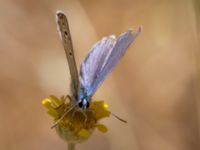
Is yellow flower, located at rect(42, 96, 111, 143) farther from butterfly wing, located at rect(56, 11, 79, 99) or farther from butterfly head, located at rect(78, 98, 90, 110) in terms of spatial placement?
butterfly wing, located at rect(56, 11, 79, 99)

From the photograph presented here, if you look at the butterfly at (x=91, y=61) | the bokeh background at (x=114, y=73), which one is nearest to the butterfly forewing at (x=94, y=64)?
the butterfly at (x=91, y=61)

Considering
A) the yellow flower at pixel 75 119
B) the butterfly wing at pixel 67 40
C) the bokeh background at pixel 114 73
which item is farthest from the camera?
the bokeh background at pixel 114 73

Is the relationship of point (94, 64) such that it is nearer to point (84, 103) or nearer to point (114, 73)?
point (84, 103)

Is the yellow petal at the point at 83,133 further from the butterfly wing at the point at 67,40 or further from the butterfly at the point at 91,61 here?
the butterfly wing at the point at 67,40

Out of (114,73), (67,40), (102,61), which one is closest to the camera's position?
(67,40)

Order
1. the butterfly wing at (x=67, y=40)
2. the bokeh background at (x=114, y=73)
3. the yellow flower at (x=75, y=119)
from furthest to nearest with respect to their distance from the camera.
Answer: the bokeh background at (x=114, y=73), the yellow flower at (x=75, y=119), the butterfly wing at (x=67, y=40)

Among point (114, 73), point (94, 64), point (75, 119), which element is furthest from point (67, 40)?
point (114, 73)

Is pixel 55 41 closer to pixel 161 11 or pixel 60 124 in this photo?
pixel 161 11

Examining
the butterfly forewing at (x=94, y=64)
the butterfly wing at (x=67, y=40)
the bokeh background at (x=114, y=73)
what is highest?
the butterfly wing at (x=67, y=40)
